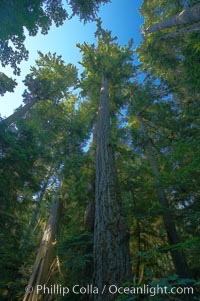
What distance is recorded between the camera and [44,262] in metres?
6.81

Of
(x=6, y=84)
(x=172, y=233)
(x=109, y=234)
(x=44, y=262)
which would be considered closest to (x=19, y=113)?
(x=6, y=84)

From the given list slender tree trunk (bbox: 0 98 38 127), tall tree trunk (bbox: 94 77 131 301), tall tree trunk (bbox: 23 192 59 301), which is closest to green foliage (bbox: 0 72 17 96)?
slender tree trunk (bbox: 0 98 38 127)

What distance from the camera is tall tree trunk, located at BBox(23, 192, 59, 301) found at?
19.3 feet

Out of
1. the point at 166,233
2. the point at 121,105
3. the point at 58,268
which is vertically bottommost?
the point at 58,268

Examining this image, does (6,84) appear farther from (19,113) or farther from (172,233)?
(172,233)

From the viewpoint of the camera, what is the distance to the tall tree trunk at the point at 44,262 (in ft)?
19.3

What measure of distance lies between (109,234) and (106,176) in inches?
64.3

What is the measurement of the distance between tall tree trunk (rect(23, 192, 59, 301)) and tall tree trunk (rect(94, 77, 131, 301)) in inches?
103

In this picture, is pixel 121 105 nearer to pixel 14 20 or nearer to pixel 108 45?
pixel 108 45

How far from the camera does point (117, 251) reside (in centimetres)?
352

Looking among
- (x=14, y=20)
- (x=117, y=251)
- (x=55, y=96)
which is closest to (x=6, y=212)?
(x=117, y=251)

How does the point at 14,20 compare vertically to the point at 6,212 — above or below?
above

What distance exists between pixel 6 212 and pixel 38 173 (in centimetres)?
189

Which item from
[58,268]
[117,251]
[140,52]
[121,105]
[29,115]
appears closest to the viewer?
[117,251]
